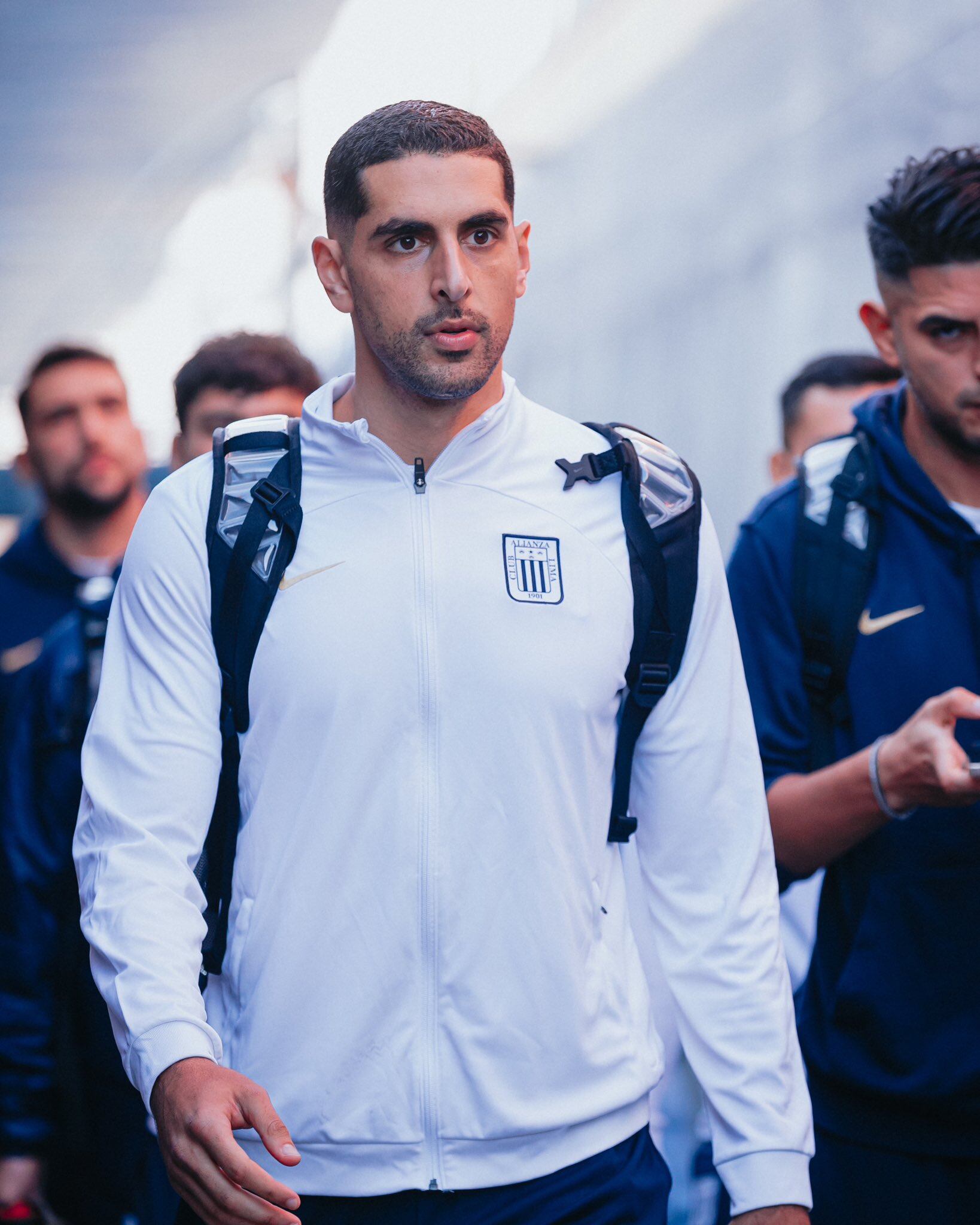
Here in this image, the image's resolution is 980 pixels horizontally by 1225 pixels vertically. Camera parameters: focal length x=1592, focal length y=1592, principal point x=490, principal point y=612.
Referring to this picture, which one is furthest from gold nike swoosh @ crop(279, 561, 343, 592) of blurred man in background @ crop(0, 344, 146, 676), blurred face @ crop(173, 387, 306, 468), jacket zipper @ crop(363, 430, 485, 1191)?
blurred man in background @ crop(0, 344, 146, 676)

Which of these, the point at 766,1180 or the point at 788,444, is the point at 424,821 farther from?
the point at 788,444

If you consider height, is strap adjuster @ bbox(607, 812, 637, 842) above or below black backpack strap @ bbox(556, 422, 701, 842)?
below

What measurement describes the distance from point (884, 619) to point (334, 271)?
42.6 inches

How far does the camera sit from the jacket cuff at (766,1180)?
7.32 ft

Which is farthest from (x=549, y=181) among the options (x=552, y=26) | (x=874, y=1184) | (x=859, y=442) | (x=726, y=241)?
(x=874, y=1184)

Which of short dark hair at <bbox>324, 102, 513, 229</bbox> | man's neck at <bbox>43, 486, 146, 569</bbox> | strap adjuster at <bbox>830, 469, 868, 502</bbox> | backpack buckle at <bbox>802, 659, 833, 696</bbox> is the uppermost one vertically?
short dark hair at <bbox>324, 102, 513, 229</bbox>

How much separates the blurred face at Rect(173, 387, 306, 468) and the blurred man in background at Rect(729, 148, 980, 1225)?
130cm

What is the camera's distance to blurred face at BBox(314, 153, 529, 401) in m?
2.25

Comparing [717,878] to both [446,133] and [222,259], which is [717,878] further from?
[222,259]

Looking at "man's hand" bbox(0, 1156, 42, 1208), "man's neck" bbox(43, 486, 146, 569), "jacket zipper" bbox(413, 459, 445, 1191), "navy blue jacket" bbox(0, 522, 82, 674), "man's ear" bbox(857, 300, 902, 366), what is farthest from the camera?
"man's neck" bbox(43, 486, 146, 569)

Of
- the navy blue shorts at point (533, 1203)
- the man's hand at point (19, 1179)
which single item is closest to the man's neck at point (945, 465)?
the navy blue shorts at point (533, 1203)

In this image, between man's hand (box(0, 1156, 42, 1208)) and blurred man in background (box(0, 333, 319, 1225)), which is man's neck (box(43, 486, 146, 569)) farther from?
man's hand (box(0, 1156, 42, 1208))

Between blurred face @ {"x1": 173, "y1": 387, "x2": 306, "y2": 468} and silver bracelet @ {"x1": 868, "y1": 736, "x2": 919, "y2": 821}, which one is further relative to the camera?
blurred face @ {"x1": 173, "y1": 387, "x2": 306, "y2": 468}

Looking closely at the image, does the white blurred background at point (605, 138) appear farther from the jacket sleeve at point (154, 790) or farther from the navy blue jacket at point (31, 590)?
the jacket sleeve at point (154, 790)
